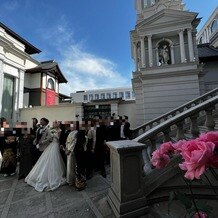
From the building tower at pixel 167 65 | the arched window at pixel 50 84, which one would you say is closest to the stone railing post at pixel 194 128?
the building tower at pixel 167 65

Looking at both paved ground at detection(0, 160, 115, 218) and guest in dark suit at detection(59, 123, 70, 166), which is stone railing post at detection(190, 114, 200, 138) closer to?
paved ground at detection(0, 160, 115, 218)

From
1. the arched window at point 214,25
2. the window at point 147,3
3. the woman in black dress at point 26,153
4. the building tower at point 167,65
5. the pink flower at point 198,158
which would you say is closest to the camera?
the pink flower at point 198,158

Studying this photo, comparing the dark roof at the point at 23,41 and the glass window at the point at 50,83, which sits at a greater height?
the dark roof at the point at 23,41

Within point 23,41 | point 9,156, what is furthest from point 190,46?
point 23,41

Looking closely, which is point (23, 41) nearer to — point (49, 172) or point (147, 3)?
point (147, 3)

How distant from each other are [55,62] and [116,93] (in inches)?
1445

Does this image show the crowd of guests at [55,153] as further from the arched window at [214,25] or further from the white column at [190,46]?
the arched window at [214,25]

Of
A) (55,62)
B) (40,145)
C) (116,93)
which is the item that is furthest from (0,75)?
(116,93)

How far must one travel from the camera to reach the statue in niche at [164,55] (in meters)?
12.4

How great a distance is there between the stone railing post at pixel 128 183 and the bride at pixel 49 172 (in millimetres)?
2132

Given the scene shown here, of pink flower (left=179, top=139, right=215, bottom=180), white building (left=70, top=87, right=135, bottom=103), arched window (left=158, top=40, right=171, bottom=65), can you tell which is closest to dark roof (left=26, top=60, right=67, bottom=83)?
arched window (left=158, top=40, right=171, bottom=65)

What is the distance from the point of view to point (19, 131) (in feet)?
19.0

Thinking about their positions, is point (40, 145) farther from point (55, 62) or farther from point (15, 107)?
point (55, 62)

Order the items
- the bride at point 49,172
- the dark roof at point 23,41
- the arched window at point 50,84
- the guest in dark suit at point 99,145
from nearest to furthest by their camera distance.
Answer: the bride at point 49,172, the guest in dark suit at point 99,145, the dark roof at point 23,41, the arched window at point 50,84
